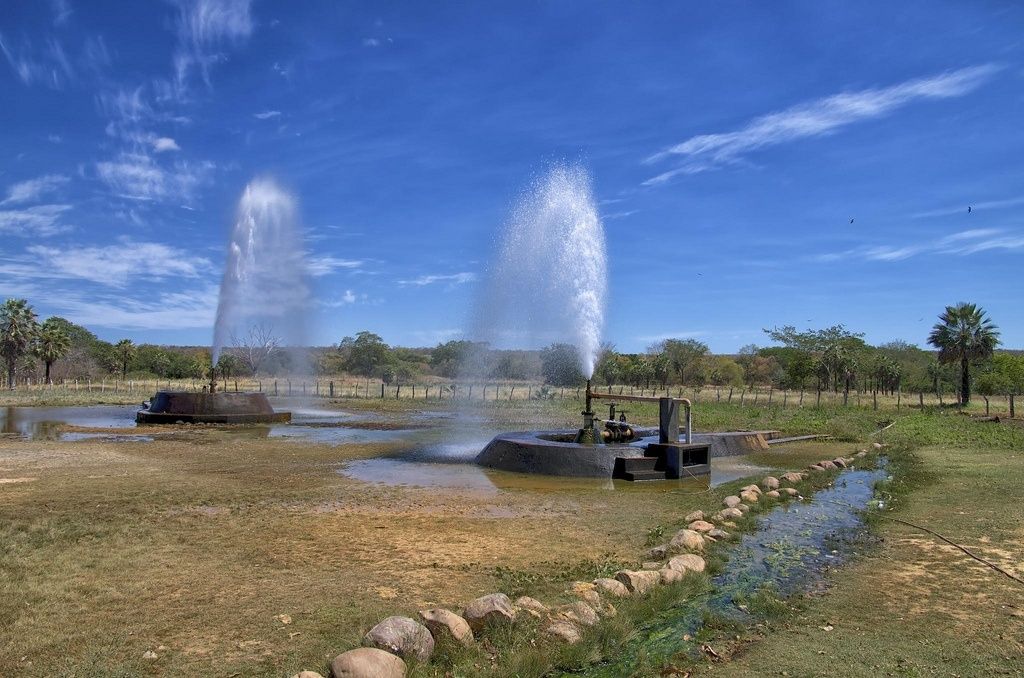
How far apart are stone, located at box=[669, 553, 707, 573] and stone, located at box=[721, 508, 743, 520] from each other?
7.76 feet

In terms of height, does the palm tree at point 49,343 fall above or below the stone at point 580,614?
above

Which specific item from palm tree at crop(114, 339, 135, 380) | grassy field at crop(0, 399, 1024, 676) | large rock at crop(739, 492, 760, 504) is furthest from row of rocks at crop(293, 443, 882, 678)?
palm tree at crop(114, 339, 135, 380)

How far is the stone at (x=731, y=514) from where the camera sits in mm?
9063

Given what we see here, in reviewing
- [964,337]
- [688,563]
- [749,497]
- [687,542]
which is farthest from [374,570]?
[964,337]

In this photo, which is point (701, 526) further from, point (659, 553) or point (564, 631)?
point (564, 631)

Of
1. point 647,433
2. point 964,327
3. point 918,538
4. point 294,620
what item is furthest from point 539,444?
point 964,327

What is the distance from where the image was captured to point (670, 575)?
630 centimetres

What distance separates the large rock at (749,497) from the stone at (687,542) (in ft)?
10.0

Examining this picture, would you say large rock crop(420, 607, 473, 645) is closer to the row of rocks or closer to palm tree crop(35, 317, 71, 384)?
the row of rocks

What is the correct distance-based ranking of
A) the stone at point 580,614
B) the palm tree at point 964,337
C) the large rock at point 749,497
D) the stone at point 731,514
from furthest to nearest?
the palm tree at point 964,337, the large rock at point 749,497, the stone at point 731,514, the stone at point 580,614

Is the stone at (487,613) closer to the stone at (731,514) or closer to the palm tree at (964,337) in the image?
the stone at (731,514)

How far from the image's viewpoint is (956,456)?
52.5ft

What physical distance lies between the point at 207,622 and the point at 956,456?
645 inches

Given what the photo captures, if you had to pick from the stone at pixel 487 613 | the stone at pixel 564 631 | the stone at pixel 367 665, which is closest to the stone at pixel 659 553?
the stone at pixel 564 631
